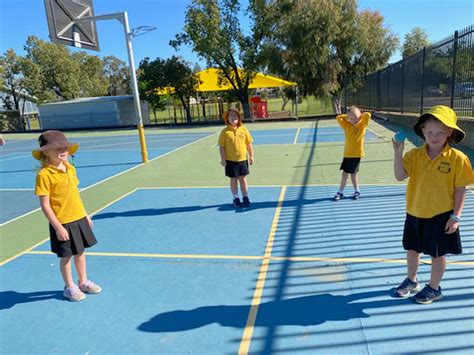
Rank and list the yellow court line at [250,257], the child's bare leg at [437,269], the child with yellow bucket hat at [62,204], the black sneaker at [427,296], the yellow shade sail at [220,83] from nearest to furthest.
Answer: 1. the child's bare leg at [437,269]
2. the black sneaker at [427,296]
3. the child with yellow bucket hat at [62,204]
4. the yellow court line at [250,257]
5. the yellow shade sail at [220,83]

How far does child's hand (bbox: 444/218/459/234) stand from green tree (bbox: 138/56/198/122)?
31.1 meters

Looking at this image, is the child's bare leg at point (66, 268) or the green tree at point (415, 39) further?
the green tree at point (415, 39)

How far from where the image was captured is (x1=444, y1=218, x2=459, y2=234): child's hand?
2851mm

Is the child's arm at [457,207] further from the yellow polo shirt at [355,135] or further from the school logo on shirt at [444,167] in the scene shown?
the yellow polo shirt at [355,135]

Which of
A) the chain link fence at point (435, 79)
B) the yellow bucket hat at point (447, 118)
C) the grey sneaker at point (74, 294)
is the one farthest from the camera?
the chain link fence at point (435, 79)

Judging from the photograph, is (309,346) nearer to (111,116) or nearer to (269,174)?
(269,174)

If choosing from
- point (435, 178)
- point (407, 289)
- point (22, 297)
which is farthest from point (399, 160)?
point (22, 297)

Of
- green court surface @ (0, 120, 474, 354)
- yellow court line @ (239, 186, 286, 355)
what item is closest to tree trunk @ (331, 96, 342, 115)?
green court surface @ (0, 120, 474, 354)

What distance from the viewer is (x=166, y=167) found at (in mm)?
10852

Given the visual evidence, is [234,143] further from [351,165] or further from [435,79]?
[435,79]

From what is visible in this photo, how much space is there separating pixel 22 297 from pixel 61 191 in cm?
135

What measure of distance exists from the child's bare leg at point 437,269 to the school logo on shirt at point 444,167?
75 centimetres

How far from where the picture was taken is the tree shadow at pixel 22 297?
3.75 metres

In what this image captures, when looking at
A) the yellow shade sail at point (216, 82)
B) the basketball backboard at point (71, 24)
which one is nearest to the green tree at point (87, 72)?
the yellow shade sail at point (216, 82)
